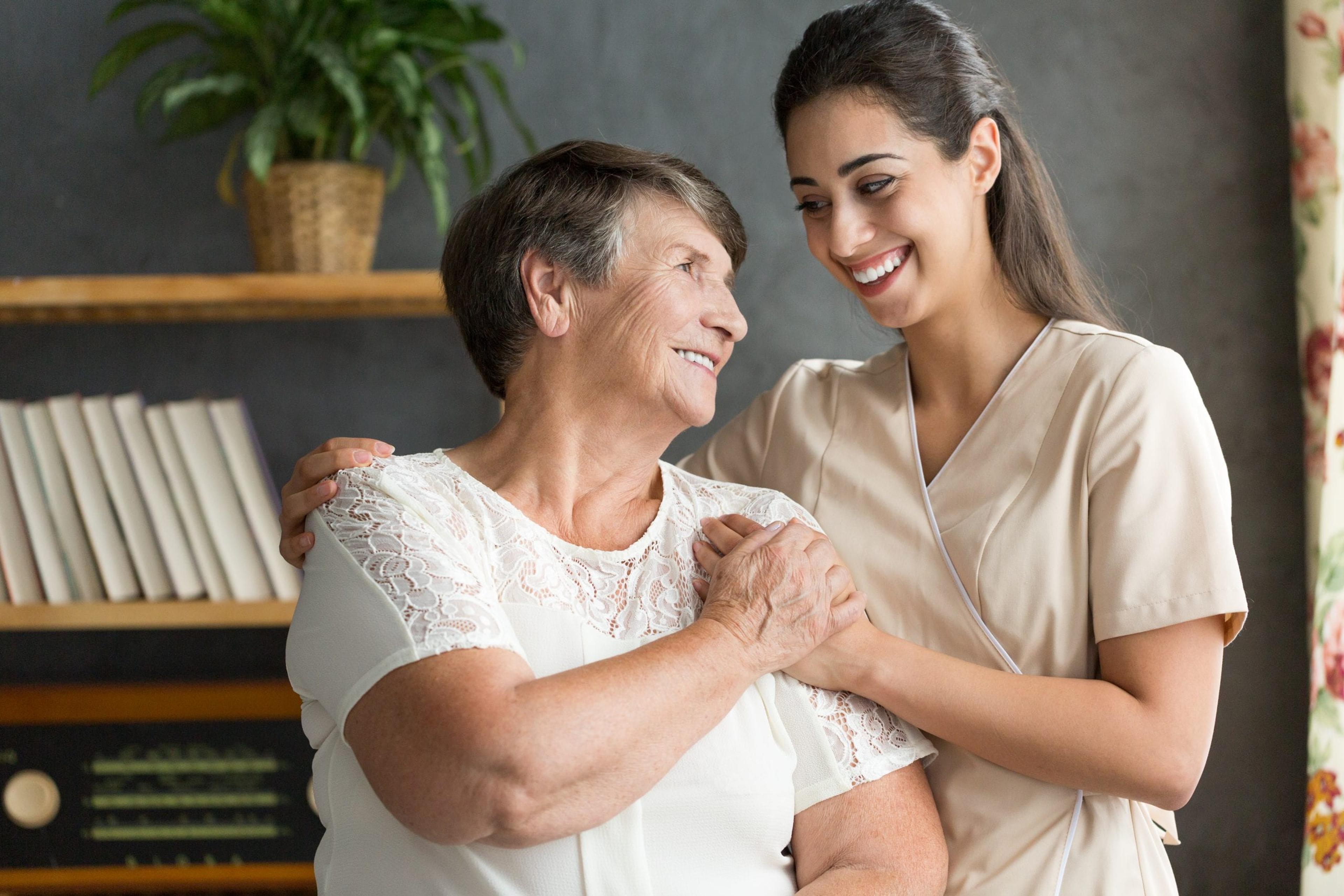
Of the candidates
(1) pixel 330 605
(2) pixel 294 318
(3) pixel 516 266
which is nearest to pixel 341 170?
(2) pixel 294 318

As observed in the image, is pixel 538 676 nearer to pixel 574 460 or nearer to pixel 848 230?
pixel 574 460

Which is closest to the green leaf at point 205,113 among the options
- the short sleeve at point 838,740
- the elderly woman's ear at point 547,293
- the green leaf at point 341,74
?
the green leaf at point 341,74

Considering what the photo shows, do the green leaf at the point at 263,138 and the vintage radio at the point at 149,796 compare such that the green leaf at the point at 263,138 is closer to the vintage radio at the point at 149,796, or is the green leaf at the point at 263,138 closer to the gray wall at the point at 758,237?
the gray wall at the point at 758,237

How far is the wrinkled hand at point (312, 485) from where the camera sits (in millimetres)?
1204

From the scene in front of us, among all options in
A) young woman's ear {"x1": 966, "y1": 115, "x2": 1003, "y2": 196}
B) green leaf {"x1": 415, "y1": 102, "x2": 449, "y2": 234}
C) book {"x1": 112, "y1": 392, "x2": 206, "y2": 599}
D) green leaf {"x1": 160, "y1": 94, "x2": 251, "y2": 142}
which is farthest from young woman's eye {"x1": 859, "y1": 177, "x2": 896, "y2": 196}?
book {"x1": 112, "y1": 392, "x2": 206, "y2": 599}

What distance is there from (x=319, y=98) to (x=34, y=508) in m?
0.87

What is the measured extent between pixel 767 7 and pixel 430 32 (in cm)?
66

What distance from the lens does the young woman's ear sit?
1.42 metres

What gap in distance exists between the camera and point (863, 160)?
53.6 inches

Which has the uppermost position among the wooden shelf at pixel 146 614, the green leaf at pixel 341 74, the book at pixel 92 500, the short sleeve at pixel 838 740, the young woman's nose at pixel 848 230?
the young woman's nose at pixel 848 230

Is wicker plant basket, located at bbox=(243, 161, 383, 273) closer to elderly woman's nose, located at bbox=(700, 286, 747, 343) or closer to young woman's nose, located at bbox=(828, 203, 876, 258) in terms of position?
elderly woman's nose, located at bbox=(700, 286, 747, 343)

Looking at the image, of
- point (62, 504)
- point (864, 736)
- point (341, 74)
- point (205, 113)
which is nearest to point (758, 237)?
point (341, 74)

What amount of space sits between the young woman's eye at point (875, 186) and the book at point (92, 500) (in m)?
1.40

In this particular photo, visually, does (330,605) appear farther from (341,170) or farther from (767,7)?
(767,7)
